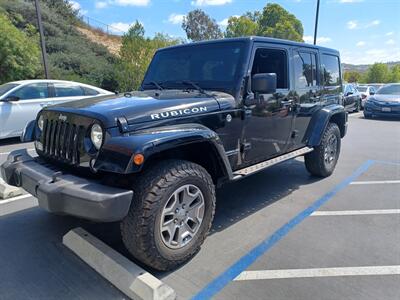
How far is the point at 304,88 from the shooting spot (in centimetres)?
459

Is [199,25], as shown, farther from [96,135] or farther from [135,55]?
[96,135]

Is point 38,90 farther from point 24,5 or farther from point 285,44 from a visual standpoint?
point 24,5

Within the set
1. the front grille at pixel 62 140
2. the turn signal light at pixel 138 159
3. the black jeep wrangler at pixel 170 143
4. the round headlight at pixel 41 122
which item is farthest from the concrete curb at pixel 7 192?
the turn signal light at pixel 138 159

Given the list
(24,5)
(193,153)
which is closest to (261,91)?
(193,153)

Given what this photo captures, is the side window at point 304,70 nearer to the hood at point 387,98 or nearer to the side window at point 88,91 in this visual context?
the side window at point 88,91

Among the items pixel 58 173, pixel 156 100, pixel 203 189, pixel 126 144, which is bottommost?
pixel 203 189

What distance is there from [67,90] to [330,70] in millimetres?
6220

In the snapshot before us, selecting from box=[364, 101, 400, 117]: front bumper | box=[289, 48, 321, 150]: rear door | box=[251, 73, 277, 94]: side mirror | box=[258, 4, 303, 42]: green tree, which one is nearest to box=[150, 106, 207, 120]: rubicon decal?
box=[251, 73, 277, 94]: side mirror

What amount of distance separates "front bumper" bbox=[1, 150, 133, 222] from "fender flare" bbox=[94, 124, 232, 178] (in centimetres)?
17

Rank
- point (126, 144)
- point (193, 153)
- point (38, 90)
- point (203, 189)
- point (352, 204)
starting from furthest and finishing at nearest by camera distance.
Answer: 1. point (38, 90)
2. point (352, 204)
3. point (193, 153)
4. point (203, 189)
5. point (126, 144)

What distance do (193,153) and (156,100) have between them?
0.61 meters

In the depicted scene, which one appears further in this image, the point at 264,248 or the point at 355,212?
the point at 355,212

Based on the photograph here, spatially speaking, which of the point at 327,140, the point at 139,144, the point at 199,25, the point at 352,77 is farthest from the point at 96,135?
the point at 199,25

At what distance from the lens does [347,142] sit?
8453 mm
